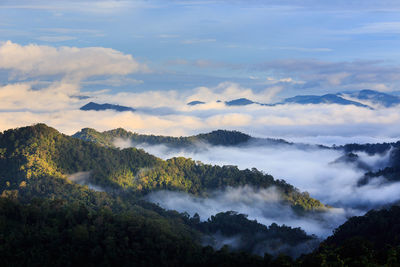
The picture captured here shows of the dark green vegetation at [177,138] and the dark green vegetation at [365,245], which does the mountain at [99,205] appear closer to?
the dark green vegetation at [365,245]

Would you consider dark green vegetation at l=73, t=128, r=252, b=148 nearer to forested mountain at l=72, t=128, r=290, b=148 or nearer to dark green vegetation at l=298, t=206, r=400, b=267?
forested mountain at l=72, t=128, r=290, b=148

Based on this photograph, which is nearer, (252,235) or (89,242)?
(89,242)

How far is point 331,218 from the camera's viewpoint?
78562 millimetres

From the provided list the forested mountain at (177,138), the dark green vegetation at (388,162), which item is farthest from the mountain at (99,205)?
the forested mountain at (177,138)

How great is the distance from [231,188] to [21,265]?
52040 millimetres

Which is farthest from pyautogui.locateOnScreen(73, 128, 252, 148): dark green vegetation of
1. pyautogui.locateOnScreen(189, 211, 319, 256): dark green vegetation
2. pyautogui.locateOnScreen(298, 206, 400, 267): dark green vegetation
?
pyautogui.locateOnScreen(298, 206, 400, 267): dark green vegetation

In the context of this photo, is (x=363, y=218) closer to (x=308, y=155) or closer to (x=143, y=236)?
(x=143, y=236)

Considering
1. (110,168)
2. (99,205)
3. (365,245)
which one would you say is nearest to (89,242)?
(99,205)

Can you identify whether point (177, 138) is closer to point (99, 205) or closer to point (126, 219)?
point (99, 205)

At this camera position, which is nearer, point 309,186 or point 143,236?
point 143,236

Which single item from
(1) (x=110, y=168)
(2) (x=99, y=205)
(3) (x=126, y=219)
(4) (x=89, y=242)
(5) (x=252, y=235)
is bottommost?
(4) (x=89, y=242)

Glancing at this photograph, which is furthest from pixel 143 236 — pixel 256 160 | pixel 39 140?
pixel 256 160

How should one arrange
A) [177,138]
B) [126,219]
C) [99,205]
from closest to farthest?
[126,219] → [99,205] → [177,138]

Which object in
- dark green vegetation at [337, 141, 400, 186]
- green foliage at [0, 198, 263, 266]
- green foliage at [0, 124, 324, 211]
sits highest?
dark green vegetation at [337, 141, 400, 186]
